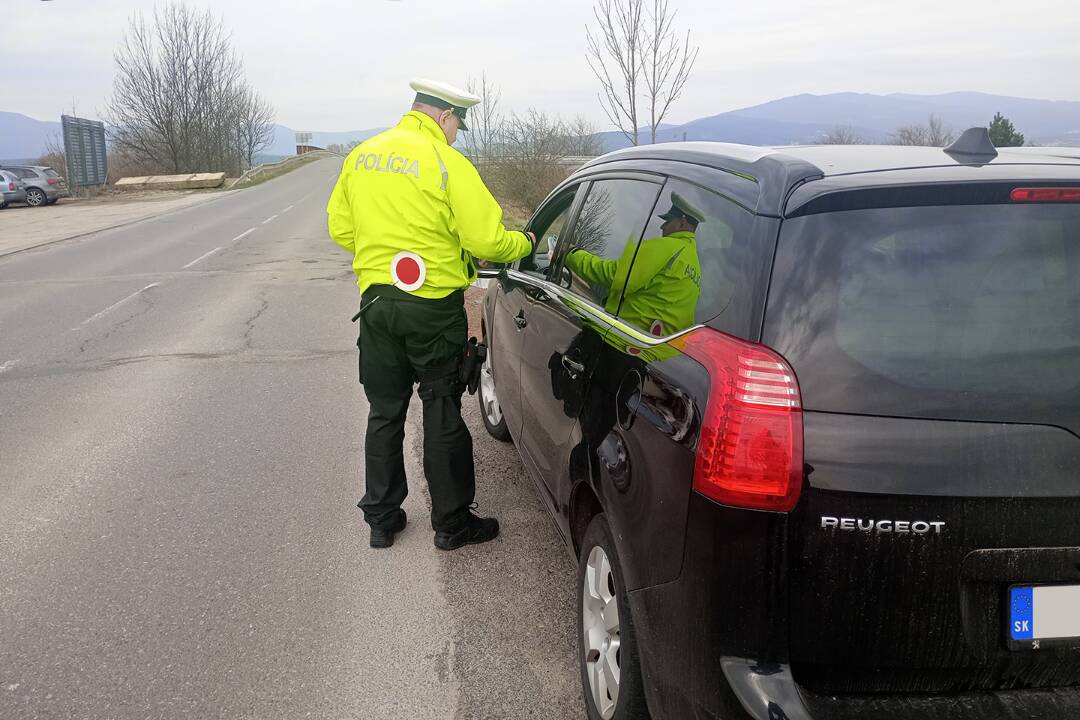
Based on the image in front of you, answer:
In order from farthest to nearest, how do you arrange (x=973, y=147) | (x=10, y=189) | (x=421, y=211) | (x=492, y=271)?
(x=10, y=189) < (x=492, y=271) < (x=421, y=211) < (x=973, y=147)

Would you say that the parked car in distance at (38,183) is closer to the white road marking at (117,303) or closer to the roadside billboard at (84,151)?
the roadside billboard at (84,151)

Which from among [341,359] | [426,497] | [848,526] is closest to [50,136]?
[341,359]

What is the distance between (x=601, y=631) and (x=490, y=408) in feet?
9.12

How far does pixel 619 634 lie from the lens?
7.64 ft

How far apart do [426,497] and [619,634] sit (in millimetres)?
2276

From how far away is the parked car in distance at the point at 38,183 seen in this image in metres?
29.5

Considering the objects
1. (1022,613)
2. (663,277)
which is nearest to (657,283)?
(663,277)

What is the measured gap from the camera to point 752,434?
5.73 ft

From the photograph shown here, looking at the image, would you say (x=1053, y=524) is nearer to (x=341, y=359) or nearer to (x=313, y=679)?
(x=313, y=679)

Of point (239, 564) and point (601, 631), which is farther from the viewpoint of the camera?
point (239, 564)

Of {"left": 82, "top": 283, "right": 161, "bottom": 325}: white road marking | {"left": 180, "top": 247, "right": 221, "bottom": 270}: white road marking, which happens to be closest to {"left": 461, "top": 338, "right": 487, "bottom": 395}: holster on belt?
{"left": 82, "top": 283, "right": 161, "bottom": 325}: white road marking

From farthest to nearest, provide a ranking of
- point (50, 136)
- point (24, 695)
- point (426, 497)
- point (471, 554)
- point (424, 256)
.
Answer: point (50, 136) → point (426, 497) → point (471, 554) → point (424, 256) → point (24, 695)

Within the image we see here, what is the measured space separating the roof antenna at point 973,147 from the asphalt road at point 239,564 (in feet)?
6.54

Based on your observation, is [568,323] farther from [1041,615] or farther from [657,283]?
[1041,615]
